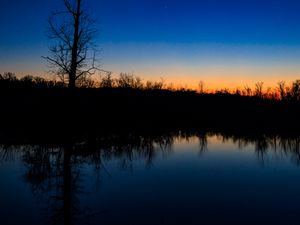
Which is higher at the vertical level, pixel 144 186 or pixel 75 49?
pixel 75 49

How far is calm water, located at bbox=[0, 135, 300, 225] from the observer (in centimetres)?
602

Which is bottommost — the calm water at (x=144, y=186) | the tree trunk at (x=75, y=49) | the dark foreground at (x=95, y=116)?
the calm water at (x=144, y=186)

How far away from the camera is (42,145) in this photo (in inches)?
536

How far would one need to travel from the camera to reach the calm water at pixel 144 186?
6.02m

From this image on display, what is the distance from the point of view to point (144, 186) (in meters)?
8.13

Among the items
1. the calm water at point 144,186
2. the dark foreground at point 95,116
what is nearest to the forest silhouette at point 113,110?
the dark foreground at point 95,116

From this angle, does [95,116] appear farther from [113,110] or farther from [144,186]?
[144,186]

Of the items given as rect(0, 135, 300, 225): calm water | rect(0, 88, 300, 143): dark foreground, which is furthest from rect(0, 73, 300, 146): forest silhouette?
rect(0, 135, 300, 225): calm water

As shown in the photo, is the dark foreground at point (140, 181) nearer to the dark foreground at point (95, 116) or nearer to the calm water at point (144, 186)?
the calm water at point (144, 186)

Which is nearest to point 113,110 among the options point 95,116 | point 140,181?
point 95,116

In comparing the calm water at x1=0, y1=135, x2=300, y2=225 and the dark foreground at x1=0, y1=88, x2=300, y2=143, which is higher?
the dark foreground at x1=0, y1=88, x2=300, y2=143

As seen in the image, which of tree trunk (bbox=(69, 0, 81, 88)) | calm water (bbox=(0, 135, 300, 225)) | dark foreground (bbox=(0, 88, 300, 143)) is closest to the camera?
calm water (bbox=(0, 135, 300, 225))

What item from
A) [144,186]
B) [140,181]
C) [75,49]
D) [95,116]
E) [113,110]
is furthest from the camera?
[113,110]

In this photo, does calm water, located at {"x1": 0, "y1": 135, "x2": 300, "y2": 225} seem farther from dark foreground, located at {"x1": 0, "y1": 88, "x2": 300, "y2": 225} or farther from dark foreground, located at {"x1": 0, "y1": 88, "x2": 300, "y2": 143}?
dark foreground, located at {"x1": 0, "y1": 88, "x2": 300, "y2": 143}
